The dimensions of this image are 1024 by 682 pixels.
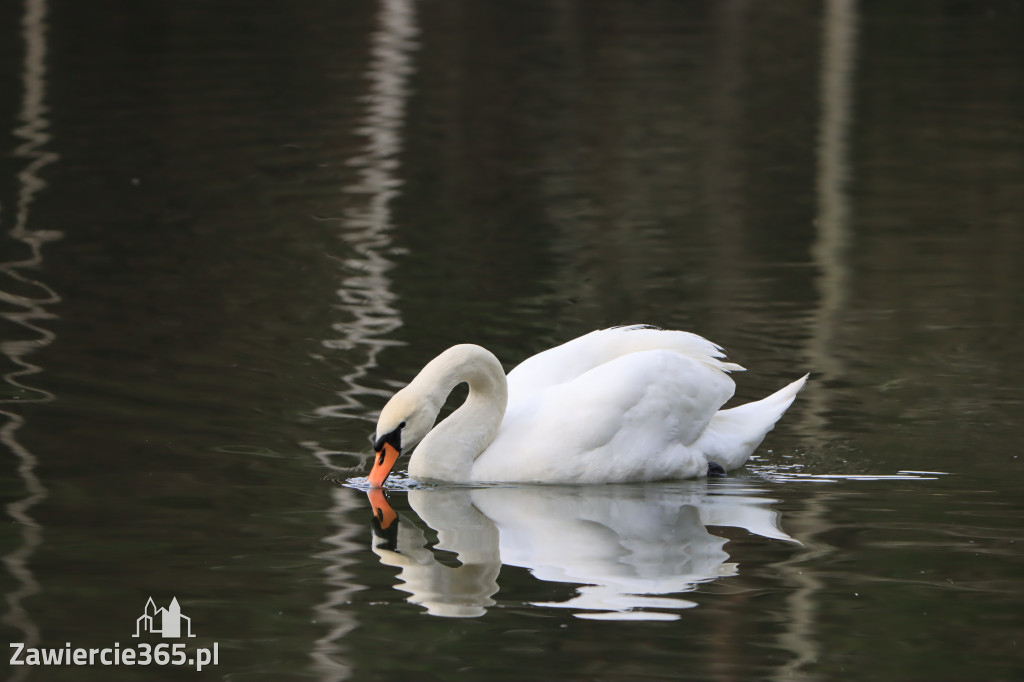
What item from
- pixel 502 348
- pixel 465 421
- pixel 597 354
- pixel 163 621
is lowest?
pixel 502 348

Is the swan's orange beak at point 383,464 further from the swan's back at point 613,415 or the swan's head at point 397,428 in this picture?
the swan's back at point 613,415

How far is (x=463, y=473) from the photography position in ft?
23.7

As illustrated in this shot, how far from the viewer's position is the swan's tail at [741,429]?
7.56 metres

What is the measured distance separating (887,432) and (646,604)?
8.71 feet

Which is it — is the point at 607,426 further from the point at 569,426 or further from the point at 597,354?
the point at 597,354

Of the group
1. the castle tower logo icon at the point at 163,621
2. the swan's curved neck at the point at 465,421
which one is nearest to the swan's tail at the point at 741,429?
the swan's curved neck at the point at 465,421

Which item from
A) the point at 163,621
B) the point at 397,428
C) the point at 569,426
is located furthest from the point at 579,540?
the point at 163,621

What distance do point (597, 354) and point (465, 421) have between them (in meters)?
0.93

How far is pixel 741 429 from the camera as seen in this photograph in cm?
767

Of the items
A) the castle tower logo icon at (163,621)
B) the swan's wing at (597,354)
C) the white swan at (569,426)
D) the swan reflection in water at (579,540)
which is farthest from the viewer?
the swan's wing at (597,354)

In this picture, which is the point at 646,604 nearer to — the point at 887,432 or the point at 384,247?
the point at 887,432

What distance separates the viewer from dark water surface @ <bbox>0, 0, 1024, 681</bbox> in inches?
216

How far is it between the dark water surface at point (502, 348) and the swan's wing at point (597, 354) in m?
0.60

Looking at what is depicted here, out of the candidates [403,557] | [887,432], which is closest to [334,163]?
[887,432]
